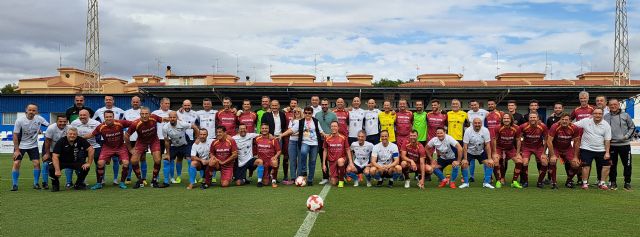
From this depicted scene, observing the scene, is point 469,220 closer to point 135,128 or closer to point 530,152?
point 530,152

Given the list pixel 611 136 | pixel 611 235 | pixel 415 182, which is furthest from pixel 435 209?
pixel 611 136

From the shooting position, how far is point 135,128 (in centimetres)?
812

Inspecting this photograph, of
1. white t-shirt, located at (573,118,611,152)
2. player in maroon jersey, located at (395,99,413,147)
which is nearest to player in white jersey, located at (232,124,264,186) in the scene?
player in maroon jersey, located at (395,99,413,147)

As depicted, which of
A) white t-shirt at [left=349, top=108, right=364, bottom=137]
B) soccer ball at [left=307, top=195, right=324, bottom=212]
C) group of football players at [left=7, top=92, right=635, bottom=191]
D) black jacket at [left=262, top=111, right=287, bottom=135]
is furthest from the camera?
white t-shirt at [left=349, top=108, right=364, bottom=137]

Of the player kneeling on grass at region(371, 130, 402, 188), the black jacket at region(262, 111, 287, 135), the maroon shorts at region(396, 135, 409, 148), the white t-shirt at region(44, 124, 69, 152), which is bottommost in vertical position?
the player kneeling on grass at region(371, 130, 402, 188)

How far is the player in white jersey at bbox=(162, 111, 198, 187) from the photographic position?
27.5ft

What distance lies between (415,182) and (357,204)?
2839 mm

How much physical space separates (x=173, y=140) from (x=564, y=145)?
664cm

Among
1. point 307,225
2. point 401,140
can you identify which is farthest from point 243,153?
point 307,225

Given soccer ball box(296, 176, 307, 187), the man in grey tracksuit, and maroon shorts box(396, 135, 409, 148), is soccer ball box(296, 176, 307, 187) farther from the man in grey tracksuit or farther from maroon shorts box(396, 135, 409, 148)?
the man in grey tracksuit

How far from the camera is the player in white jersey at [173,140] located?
837 cm

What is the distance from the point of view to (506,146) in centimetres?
831

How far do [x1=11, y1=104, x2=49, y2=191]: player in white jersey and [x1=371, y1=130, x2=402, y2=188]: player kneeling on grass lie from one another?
5.35 metres

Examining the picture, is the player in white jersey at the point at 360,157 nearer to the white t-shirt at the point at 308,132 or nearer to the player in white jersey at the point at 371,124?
the white t-shirt at the point at 308,132
